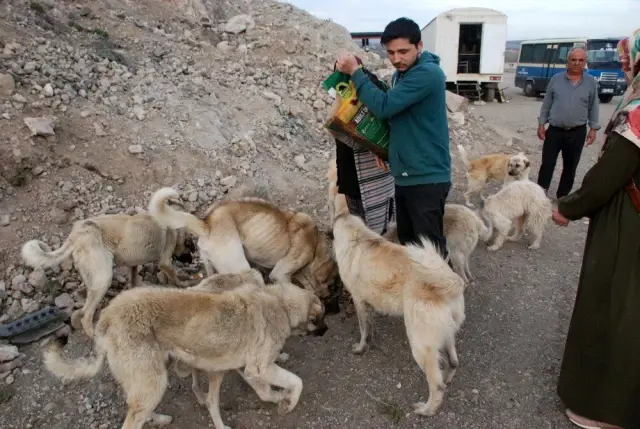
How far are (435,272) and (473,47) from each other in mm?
22589

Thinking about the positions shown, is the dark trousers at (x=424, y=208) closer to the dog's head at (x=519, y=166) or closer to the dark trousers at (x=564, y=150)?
the dog's head at (x=519, y=166)

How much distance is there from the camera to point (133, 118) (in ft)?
25.0

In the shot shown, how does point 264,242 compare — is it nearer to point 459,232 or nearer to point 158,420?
point 158,420

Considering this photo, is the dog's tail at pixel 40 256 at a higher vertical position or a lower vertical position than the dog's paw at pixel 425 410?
higher

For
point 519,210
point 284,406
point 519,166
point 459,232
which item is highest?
point 459,232

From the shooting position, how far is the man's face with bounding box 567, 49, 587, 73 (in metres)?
7.60

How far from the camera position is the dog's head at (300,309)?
3.86m

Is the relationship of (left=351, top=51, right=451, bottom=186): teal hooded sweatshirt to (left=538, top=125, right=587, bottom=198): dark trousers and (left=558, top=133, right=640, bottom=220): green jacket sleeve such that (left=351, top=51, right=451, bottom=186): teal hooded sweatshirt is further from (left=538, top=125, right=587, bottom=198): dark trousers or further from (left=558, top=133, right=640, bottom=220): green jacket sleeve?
(left=538, top=125, right=587, bottom=198): dark trousers

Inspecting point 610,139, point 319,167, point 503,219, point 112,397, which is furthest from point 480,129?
point 112,397

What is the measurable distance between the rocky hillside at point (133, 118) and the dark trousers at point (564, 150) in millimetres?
3875

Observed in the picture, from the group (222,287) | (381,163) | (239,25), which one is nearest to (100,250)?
(222,287)

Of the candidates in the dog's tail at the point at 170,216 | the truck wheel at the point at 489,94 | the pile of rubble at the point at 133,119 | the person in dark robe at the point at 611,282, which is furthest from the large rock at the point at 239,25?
the truck wheel at the point at 489,94

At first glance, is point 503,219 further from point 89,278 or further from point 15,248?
point 15,248

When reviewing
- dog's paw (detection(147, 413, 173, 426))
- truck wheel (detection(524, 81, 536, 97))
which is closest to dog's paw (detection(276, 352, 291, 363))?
dog's paw (detection(147, 413, 173, 426))
